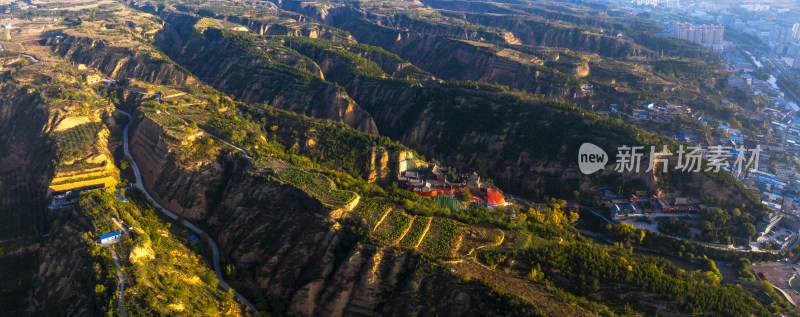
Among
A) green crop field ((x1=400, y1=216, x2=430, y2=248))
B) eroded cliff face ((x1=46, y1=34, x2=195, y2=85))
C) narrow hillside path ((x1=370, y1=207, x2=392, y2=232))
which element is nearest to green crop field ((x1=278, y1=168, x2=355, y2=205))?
narrow hillside path ((x1=370, y1=207, x2=392, y2=232))

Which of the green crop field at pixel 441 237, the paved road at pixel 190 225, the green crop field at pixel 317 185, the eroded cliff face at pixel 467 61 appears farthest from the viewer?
the eroded cliff face at pixel 467 61

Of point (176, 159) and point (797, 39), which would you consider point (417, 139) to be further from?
point (797, 39)

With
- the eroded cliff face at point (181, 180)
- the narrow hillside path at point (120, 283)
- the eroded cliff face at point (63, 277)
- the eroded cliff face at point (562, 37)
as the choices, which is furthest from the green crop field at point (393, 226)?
the eroded cliff face at point (562, 37)

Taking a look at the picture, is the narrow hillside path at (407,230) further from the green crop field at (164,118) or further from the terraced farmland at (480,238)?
the green crop field at (164,118)

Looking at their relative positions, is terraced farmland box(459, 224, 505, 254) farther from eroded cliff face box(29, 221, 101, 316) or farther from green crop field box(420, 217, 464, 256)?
eroded cliff face box(29, 221, 101, 316)

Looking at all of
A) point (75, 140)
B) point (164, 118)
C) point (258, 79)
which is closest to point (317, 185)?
point (164, 118)

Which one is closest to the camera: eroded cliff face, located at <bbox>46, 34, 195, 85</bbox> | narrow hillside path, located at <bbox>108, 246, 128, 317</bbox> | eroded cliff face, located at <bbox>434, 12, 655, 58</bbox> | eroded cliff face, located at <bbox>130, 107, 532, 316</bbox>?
narrow hillside path, located at <bbox>108, 246, 128, 317</bbox>

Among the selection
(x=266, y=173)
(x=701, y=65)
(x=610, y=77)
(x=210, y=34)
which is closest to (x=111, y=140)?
(x=266, y=173)
